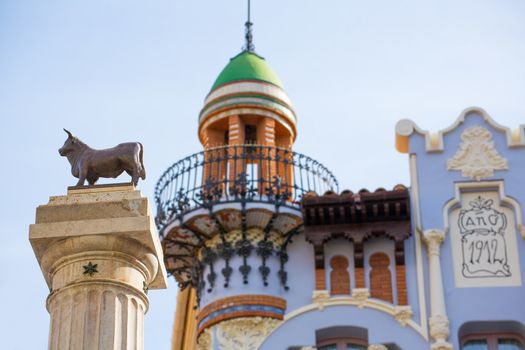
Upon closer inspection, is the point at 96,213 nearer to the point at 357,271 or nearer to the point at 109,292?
the point at 109,292

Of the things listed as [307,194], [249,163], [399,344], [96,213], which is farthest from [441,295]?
[96,213]

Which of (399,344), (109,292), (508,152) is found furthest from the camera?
(508,152)

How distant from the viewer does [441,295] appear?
1054 inches

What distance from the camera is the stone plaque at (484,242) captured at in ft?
88.7

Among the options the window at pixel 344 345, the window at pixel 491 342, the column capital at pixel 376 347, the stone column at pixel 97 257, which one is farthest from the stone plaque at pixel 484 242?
the stone column at pixel 97 257

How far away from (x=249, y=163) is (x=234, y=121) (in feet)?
3.77

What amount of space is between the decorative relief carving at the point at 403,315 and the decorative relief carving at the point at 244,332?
2373 mm

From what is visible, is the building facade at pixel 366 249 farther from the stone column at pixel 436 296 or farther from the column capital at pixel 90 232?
the column capital at pixel 90 232

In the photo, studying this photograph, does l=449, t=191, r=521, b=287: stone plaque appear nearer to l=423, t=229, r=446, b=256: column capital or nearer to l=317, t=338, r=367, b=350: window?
l=423, t=229, r=446, b=256: column capital

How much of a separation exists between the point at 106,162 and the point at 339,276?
12.5 m

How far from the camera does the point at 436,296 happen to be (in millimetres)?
26750

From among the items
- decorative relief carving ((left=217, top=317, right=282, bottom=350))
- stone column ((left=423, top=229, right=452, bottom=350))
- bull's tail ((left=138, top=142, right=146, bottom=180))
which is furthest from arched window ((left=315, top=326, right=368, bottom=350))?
bull's tail ((left=138, top=142, right=146, bottom=180))

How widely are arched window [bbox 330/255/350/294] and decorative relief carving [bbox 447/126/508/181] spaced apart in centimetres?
304

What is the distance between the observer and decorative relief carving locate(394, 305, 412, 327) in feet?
87.7
